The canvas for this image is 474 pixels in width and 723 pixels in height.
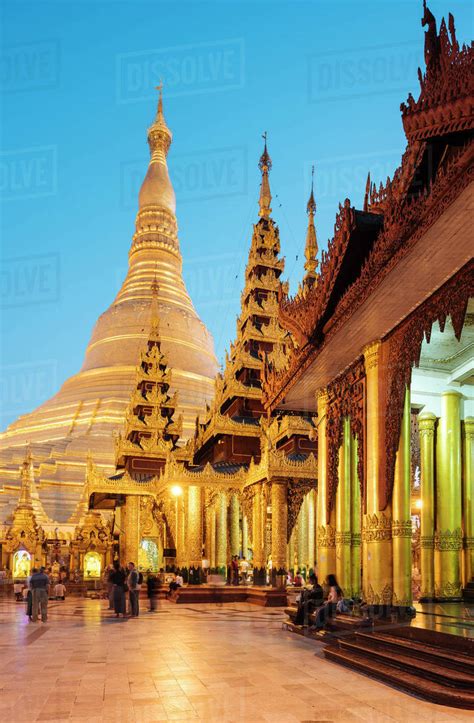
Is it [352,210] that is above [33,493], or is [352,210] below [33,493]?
above

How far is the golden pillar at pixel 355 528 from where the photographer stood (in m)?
12.5

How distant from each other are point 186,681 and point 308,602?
4983mm

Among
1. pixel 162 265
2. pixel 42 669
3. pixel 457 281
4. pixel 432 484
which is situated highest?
pixel 162 265

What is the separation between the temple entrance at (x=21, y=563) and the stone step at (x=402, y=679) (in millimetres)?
24669

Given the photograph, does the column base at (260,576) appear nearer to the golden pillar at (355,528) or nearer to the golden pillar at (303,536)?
the golden pillar at (303,536)

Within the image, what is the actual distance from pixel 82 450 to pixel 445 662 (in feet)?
129

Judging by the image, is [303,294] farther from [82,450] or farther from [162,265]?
[162,265]

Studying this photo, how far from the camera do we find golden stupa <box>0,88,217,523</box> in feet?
143

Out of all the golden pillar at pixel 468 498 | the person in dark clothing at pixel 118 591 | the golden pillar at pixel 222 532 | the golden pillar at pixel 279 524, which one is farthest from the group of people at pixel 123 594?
the golden pillar at pixel 222 532

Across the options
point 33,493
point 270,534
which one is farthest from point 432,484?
point 33,493

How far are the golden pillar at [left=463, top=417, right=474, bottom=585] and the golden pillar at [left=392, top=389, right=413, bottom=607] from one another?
242cm

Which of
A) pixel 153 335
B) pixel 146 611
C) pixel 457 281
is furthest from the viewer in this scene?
pixel 153 335

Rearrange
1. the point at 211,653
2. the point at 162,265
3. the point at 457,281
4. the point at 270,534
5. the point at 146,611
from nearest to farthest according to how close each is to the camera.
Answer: the point at 457,281
the point at 211,653
the point at 146,611
the point at 270,534
the point at 162,265

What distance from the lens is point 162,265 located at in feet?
192
